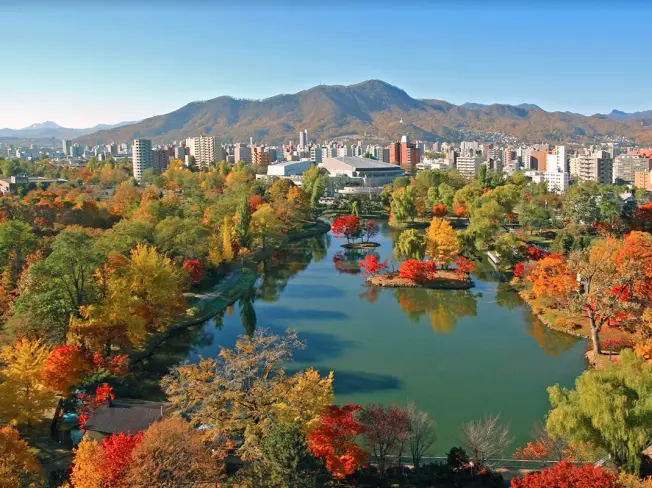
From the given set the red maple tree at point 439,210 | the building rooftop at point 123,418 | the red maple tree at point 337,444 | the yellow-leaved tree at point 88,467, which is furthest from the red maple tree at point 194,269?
the red maple tree at point 439,210

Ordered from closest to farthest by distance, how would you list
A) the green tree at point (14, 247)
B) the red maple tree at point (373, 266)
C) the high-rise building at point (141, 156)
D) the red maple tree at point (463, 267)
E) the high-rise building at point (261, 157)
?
the green tree at point (14, 247), the red maple tree at point (463, 267), the red maple tree at point (373, 266), the high-rise building at point (141, 156), the high-rise building at point (261, 157)

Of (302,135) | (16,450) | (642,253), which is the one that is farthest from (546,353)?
(302,135)

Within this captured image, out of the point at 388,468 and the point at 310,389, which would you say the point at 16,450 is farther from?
the point at 388,468

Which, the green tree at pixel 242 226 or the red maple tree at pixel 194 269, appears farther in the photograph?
the green tree at pixel 242 226

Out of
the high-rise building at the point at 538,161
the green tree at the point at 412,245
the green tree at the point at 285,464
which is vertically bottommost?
the green tree at the point at 285,464

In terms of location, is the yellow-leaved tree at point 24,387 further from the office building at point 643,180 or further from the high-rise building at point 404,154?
the high-rise building at point 404,154

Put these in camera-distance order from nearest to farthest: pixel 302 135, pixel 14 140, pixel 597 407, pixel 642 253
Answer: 1. pixel 597 407
2. pixel 642 253
3. pixel 302 135
4. pixel 14 140
